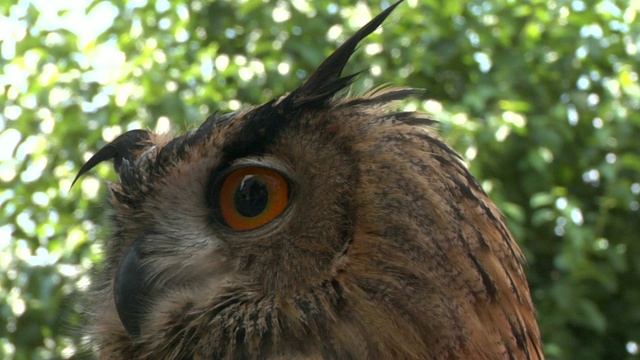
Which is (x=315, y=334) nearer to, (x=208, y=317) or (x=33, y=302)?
(x=208, y=317)

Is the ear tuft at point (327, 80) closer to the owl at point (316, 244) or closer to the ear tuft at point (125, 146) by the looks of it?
the owl at point (316, 244)

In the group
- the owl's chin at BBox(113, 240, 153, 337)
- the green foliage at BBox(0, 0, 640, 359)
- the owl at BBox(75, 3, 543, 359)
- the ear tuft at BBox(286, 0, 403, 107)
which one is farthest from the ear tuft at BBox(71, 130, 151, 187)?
the green foliage at BBox(0, 0, 640, 359)

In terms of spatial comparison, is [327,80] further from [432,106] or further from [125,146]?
[432,106]

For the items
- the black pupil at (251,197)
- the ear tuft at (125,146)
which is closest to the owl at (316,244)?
the black pupil at (251,197)

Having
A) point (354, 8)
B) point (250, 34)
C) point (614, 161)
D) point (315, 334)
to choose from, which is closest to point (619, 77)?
point (614, 161)

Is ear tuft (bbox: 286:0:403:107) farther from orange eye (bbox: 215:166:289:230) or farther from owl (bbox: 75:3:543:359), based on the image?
orange eye (bbox: 215:166:289:230)

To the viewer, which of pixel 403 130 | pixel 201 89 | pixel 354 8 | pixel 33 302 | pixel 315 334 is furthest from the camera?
pixel 354 8

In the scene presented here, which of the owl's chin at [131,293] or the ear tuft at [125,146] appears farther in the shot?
the ear tuft at [125,146]
